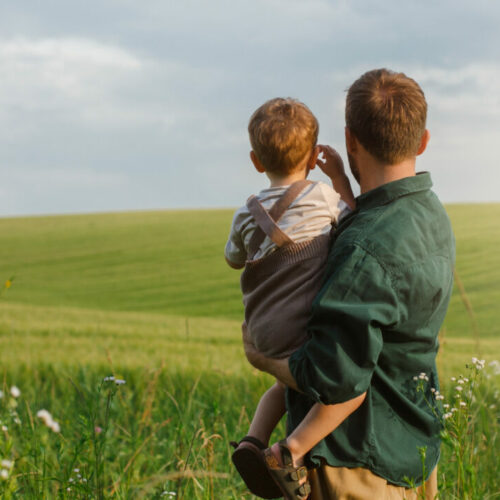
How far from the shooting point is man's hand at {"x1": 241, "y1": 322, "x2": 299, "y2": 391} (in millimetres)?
1949

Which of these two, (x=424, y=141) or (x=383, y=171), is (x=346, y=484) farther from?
(x=424, y=141)

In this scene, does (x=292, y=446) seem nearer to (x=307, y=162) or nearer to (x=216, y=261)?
(x=307, y=162)

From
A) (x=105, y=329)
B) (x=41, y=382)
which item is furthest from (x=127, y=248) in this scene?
(x=41, y=382)

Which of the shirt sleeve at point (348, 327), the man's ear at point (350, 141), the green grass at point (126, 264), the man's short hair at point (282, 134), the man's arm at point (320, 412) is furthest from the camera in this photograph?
the green grass at point (126, 264)

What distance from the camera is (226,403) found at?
561 centimetres

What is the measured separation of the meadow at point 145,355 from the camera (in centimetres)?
285

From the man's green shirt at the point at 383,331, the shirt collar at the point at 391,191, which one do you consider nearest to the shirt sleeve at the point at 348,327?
the man's green shirt at the point at 383,331

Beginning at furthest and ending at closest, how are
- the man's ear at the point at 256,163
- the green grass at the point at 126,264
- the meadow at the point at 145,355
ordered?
the green grass at the point at 126,264, the meadow at the point at 145,355, the man's ear at the point at 256,163

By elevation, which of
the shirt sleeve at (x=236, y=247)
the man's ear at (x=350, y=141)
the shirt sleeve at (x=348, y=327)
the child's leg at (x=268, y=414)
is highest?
the man's ear at (x=350, y=141)

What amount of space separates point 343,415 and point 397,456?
0.89 feet

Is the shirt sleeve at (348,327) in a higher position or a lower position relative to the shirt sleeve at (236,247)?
lower

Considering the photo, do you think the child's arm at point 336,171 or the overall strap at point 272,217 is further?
the child's arm at point 336,171

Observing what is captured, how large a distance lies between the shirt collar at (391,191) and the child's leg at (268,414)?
0.74 m

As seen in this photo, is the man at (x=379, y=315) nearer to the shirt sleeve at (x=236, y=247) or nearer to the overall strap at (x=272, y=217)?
the overall strap at (x=272, y=217)
